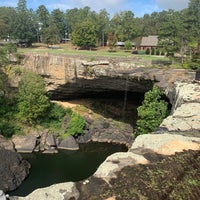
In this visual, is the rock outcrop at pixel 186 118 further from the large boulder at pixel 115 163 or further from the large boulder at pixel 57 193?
the large boulder at pixel 57 193

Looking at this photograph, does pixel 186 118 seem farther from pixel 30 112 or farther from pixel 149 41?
pixel 149 41

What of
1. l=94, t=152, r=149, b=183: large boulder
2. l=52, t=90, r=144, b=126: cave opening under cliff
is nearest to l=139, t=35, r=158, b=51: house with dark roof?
l=52, t=90, r=144, b=126: cave opening under cliff

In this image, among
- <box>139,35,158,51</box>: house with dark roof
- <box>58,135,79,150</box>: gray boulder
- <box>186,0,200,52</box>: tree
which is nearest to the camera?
<box>186,0,200,52</box>: tree

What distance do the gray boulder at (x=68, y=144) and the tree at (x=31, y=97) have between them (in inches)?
148

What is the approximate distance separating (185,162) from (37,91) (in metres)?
22.3

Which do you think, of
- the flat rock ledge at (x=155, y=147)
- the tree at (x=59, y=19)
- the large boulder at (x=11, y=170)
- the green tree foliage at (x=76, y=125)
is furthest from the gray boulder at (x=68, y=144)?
the tree at (x=59, y=19)

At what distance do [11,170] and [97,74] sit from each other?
36.9 ft

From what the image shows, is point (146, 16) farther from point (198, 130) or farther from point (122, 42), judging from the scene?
point (198, 130)

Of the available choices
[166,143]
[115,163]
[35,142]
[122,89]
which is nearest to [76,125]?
[35,142]

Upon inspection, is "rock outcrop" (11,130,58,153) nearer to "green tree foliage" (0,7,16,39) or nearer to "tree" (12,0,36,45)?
"green tree foliage" (0,7,16,39)

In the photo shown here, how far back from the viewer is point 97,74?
2666 cm

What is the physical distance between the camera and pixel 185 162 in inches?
300

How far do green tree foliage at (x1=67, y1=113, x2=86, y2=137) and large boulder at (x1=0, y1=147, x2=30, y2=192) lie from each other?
742 centimetres

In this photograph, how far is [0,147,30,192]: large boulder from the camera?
19375mm
